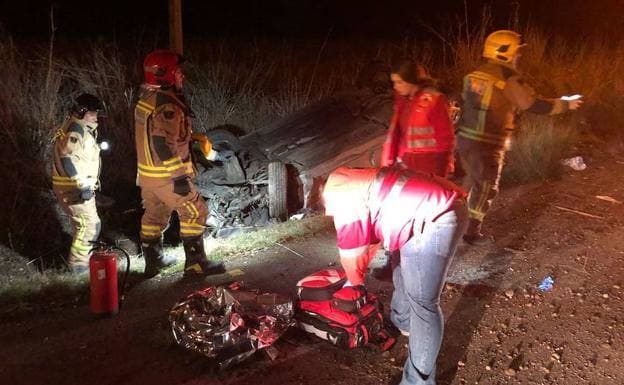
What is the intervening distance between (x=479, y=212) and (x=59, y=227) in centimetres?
468

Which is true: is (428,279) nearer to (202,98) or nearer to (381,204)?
(381,204)

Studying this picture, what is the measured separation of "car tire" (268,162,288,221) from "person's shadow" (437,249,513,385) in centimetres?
252

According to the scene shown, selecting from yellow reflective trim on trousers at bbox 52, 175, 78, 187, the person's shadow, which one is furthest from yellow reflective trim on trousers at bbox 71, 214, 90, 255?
the person's shadow

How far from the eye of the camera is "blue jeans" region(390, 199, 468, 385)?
2.92 meters

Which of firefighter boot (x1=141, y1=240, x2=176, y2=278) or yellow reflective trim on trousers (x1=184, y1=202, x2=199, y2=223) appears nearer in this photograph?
yellow reflective trim on trousers (x1=184, y1=202, x2=199, y2=223)

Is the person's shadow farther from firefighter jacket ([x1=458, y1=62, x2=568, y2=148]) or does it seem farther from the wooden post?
the wooden post

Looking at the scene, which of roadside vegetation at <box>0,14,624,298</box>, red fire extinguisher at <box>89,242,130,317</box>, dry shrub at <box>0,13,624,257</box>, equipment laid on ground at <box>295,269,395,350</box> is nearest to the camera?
equipment laid on ground at <box>295,269,395,350</box>

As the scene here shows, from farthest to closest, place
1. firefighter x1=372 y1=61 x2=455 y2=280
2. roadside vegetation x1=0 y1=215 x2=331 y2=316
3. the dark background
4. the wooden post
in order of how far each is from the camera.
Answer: the dark background
the wooden post
roadside vegetation x1=0 y1=215 x2=331 y2=316
firefighter x1=372 y1=61 x2=455 y2=280

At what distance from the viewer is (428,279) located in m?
3.01

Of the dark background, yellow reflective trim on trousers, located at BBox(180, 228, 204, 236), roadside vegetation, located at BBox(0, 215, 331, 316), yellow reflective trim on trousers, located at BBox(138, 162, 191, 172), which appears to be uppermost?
the dark background

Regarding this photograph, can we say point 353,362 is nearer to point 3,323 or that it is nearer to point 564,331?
point 564,331

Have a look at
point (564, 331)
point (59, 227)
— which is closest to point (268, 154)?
point (59, 227)

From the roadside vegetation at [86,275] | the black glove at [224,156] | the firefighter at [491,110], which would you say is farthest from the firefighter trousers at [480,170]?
the black glove at [224,156]

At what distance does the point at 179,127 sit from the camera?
4.65 metres
